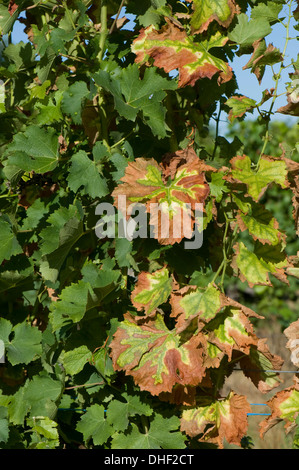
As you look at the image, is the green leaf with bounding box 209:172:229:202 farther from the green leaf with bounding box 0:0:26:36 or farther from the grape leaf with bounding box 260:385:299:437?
the green leaf with bounding box 0:0:26:36

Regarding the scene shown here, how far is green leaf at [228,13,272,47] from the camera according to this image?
1559mm

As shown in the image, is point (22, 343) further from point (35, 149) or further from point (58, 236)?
point (35, 149)

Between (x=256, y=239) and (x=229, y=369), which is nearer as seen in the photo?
(x=256, y=239)

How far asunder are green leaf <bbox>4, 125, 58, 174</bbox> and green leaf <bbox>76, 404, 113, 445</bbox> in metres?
0.69

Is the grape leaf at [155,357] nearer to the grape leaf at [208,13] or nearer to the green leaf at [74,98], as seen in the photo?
the green leaf at [74,98]

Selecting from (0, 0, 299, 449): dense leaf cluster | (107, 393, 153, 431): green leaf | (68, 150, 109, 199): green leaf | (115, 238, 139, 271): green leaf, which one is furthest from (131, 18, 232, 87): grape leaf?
(107, 393, 153, 431): green leaf

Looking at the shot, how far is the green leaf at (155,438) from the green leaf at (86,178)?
0.65 meters

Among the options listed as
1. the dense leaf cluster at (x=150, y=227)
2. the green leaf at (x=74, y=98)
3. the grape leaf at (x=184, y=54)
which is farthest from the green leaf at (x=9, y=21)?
the grape leaf at (x=184, y=54)

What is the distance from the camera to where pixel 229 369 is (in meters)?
1.65

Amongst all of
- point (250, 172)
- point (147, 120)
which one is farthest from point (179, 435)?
point (147, 120)

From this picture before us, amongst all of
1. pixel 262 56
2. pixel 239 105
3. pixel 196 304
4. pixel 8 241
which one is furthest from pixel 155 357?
pixel 262 56

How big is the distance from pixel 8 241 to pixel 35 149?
1.02 ft
